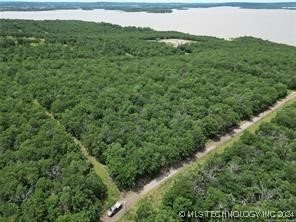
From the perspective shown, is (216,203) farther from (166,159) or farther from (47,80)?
(47,80)

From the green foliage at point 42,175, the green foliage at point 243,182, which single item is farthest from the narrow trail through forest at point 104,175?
the green foliage at point 243,182

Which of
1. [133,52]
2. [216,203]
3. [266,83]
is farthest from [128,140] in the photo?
[133,52]

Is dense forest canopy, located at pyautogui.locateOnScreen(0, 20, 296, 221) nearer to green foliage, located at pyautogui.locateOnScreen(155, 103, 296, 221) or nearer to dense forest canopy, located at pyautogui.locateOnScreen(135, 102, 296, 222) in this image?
dense forest canopy, located at pyautogui.locateOnScreen(135, 102, 296, 222)

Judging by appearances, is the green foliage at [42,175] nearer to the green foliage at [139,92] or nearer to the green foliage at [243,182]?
the green foliage at [139,92]

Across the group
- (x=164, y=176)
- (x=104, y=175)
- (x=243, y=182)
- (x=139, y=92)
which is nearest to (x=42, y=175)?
(x=104, y=175)

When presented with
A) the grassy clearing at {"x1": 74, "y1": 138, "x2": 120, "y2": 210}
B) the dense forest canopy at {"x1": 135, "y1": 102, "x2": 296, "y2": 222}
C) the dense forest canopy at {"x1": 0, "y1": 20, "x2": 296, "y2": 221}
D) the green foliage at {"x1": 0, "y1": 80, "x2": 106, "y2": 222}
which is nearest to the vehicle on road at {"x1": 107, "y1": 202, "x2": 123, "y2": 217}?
the grassy clearing at {"x1": 74, "y1": 138, "x2": 120, "y2": 210}

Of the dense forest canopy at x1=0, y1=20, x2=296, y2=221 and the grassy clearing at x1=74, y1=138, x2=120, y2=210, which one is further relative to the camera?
the grassy clearing at x1=74, y1=138, x2=120, y2=210

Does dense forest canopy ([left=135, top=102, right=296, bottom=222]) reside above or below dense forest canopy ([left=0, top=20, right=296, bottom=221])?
above
